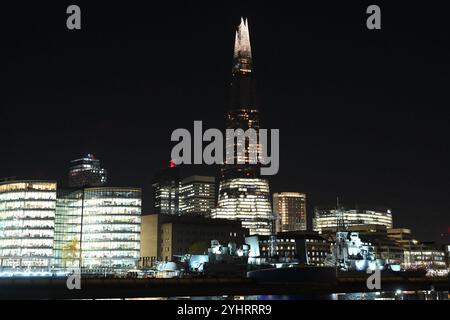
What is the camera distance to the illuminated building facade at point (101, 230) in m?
170

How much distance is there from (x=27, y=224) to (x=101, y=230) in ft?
74.1

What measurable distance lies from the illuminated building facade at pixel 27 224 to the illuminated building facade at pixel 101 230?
34.7ft

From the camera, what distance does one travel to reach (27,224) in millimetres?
160250

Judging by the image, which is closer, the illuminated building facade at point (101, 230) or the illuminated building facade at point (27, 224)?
the illuminated building facade at point (27, 224)

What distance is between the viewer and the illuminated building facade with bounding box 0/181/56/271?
159 meters

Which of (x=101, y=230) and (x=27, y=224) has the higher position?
(x=27, y=224)

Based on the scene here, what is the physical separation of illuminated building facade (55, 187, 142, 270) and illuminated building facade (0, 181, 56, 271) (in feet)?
34.7

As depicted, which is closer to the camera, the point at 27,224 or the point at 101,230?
the point at 27,224

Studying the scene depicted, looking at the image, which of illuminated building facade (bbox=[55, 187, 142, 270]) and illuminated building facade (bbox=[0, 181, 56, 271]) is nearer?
illuminated building facade (bbox=[0, 181, 56, 271])

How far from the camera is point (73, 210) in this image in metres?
178

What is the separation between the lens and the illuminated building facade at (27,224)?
159 meters
